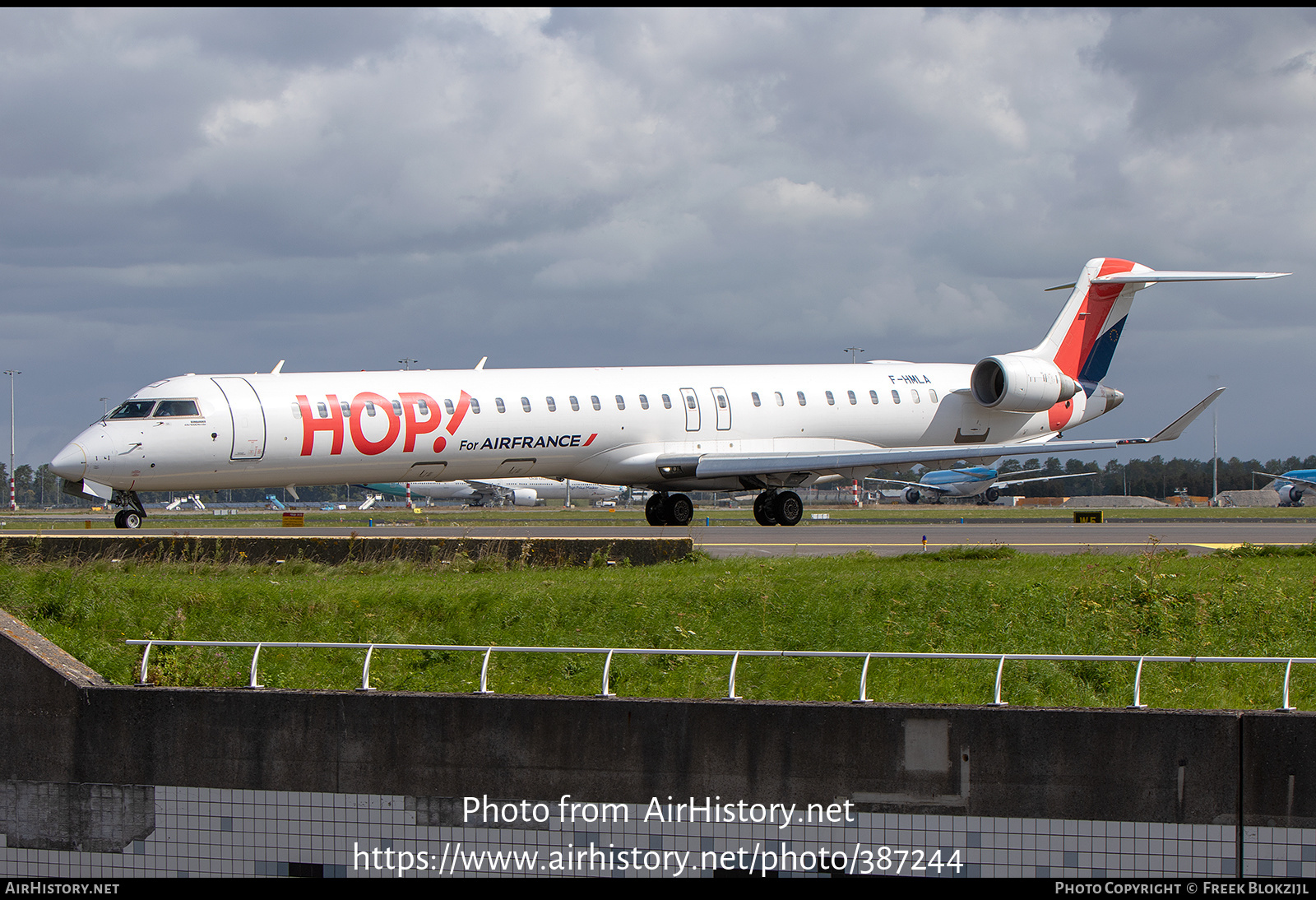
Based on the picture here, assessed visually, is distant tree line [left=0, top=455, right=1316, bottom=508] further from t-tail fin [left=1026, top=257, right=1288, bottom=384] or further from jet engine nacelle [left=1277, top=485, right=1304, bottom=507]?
t-tail fin [left=1026, top=257, right=1288, bottom=384]

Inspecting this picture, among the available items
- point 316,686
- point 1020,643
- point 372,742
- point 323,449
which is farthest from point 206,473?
point 1020,643

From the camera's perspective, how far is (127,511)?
2694cm

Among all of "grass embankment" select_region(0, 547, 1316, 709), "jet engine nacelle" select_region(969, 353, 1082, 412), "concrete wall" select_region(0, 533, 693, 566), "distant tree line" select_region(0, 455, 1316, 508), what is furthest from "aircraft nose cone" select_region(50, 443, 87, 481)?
"distant tree line" select_region(0, 455, 1316, 508)

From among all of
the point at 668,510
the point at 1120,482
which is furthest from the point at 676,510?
the point at 1120,482

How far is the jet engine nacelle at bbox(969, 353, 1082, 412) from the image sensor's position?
35.1m

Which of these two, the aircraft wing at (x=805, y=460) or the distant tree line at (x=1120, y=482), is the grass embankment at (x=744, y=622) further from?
the distant tree line at (x=1120, y=482)

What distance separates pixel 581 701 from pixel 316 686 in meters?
4.38

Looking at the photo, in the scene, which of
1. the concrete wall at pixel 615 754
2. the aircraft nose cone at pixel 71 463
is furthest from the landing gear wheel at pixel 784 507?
the concrete wall at pixel 615 754

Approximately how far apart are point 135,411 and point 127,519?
2403 mm

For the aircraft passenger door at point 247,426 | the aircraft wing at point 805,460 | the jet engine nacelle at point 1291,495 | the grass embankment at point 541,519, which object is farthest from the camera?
the jet engine nacelle at point 1291,495

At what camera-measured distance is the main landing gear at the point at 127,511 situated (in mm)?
26727

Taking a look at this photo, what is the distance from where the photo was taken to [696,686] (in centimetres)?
1352

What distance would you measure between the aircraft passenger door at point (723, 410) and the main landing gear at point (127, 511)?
1359 cm
